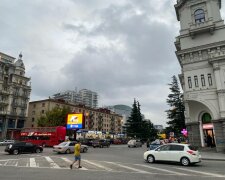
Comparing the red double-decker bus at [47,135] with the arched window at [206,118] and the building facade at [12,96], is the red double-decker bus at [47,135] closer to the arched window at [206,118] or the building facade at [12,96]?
the building facade at [12,96]

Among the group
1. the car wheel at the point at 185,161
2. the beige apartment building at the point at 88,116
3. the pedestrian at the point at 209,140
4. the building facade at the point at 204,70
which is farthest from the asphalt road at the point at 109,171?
the beige apartment building at the point at 88,116

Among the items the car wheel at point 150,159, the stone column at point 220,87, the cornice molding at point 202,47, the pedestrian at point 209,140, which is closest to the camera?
the car wheel at point 150,159

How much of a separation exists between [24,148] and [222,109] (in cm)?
2539

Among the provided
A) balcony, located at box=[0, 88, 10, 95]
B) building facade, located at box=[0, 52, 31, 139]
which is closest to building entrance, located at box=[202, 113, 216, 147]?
building facade, located at box=[0, 52, 31, 139]

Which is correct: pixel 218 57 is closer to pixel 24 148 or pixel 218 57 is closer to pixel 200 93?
pixel 200 93

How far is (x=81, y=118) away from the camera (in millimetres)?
49000

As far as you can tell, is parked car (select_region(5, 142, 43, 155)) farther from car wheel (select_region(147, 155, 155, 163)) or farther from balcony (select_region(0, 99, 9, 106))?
balcony (select_region(0, 99, 9, 106))

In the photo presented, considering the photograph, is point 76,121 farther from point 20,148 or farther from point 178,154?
point 178,154

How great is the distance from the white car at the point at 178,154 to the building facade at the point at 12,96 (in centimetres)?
5942

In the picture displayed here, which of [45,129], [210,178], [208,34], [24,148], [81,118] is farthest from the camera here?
[81,118]

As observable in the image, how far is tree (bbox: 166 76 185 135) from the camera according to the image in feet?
197

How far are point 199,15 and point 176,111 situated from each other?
1334 inches

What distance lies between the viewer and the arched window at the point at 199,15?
33406 mm

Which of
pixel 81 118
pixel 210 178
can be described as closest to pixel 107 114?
pixel 81 118
